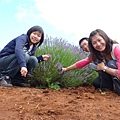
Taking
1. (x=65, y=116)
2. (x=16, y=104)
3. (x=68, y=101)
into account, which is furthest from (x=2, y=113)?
(x=68, y=101)

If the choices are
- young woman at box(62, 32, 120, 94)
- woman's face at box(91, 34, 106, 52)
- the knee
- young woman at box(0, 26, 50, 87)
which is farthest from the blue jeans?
the knee

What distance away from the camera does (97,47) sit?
4.07m

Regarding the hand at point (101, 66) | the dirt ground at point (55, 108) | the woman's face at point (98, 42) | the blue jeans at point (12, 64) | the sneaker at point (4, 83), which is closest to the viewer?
the dirt ground at point (55, 108)

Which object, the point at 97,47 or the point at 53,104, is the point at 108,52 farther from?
the point at 53,104

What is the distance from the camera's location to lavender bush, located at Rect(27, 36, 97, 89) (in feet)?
15.5

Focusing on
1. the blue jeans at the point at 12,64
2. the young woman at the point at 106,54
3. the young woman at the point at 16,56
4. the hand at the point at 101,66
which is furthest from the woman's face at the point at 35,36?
the hand at the point at 101,66

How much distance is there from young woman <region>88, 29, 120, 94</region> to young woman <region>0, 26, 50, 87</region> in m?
0.90

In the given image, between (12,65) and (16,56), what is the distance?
301mm

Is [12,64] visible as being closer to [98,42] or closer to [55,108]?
[98,42]

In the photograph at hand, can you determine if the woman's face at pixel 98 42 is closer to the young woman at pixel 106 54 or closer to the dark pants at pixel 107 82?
the young woman at pixel 106 54

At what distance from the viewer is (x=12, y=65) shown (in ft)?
15.5

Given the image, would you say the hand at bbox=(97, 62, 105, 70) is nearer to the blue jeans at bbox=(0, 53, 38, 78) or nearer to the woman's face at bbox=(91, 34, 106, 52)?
the woman's face at bbox=(91, 34, 106, 52)

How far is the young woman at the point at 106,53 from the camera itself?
406 centimetres

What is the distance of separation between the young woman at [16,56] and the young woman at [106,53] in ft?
2.95
